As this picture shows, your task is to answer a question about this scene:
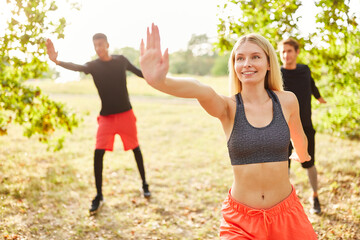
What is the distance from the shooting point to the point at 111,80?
497 cm

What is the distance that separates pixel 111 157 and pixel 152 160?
1.06 meters

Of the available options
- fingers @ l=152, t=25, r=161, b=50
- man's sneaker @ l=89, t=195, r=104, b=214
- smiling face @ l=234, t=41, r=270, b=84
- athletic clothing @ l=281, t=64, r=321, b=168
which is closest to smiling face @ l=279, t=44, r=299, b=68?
athletic clothing @ l=281, t=64, r=321, b=168

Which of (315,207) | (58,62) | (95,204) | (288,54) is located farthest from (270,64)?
(95,204)

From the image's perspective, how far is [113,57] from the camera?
5.02 meters

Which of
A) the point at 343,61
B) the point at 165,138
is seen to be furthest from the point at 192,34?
the point at 343,61

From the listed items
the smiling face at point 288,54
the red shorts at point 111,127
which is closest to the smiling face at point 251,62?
the smiling face at point 288,54

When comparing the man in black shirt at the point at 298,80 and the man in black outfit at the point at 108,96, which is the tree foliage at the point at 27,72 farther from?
the man in black shirt at the point at 298,80

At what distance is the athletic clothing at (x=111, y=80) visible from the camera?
491 centimetres

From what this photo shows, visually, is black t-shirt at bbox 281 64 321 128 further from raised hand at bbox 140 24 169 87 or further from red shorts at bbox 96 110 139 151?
raised hand at bbox 140 24 169 87

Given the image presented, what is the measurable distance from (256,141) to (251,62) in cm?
56

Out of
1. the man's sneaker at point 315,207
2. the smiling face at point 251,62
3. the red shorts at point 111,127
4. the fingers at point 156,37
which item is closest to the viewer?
the fingers at point 156,37

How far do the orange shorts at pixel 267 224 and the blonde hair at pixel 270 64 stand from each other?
2.89ft

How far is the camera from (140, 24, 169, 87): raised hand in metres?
1.78

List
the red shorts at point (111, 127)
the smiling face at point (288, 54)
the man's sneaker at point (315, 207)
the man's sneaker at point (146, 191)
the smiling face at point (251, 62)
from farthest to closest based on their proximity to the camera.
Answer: the man's sneaker at point (146, 191)
the red shorts at point (111, 127)
the man's sneaker at point (315, 207)
the smiling face at point (288, 54)
the smiling face at point (251, 62)
